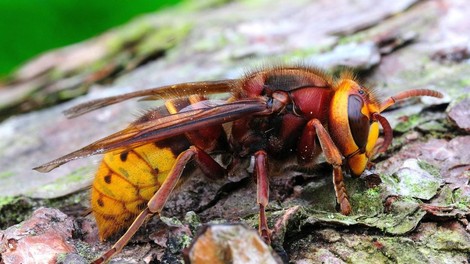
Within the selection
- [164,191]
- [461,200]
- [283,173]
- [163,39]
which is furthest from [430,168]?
[163,39]

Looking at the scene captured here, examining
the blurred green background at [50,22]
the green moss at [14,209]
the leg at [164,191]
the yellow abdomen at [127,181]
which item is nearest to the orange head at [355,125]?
the leg at [164,191]

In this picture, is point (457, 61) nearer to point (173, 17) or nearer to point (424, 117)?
point (424, 117)

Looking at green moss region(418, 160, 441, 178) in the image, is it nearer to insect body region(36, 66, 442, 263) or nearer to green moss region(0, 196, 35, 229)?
insect body region(36, 66, 442, 263)

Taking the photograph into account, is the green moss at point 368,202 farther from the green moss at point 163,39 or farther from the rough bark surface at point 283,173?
the green moss at point 163,39

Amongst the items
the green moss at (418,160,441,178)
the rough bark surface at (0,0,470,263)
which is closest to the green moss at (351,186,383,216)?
the rough bark surface at (0,0,470,263)

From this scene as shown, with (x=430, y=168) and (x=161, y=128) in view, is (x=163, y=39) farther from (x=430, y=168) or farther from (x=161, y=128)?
(x=430, y=168)

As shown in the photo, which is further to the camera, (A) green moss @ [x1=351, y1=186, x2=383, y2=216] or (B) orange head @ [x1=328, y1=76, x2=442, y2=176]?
A: (B) orange head @ [x1=328, y1=76, x2=442, y2=176]

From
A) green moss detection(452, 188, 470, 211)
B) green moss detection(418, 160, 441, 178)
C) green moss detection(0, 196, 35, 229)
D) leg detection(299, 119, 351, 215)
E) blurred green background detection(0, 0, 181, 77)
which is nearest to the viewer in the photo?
green moss detection(452, 188, 470, 211)

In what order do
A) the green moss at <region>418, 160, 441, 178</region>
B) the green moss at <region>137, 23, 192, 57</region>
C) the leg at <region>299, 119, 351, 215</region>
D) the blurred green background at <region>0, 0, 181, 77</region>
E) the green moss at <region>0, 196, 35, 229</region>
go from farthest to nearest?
1. the blurred green background at <region>0, 0, 181, 77</region>
2. the green moss at <region>137, 23, 192, 57</region>
3. the green moss at <region>0, 196, 35, 229</region>
4. the green moss at <region>418, 160, 441, 178</region>
5. the leg at <region>299, 119, 351, 215</region>
